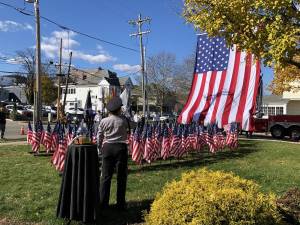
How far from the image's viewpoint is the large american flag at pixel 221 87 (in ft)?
67.2

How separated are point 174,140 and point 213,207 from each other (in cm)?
999

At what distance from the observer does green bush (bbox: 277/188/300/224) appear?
5516 millimetres

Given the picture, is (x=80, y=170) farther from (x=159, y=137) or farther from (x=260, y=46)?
(x=159, y=137)

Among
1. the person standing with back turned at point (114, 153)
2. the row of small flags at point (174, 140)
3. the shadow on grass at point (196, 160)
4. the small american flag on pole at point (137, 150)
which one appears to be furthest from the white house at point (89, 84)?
the person standing with back turned at point (114, 153)

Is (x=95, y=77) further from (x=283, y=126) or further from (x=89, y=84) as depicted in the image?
(x=283, y=126)

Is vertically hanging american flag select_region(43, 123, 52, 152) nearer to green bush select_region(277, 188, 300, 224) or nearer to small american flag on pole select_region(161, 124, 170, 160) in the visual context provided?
small american flag on pole select_region(161, 124, 170, 160)

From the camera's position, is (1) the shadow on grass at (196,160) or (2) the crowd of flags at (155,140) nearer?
(1) the shadow on grass at (196,160)

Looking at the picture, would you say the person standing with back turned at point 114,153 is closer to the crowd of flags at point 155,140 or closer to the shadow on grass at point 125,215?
the shadow on grass at point 125,215

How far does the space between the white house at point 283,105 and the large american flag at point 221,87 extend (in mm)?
27615

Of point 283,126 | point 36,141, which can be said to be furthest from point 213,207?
point 283,126

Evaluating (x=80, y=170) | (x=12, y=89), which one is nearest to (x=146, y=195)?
(x=80, y=170)

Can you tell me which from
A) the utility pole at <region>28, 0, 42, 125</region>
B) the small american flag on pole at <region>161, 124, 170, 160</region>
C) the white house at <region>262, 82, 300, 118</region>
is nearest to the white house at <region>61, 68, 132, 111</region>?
the white house at <region>262, 82, 300, 118</region>

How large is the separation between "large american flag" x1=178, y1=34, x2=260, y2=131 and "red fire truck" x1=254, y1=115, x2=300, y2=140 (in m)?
6.55

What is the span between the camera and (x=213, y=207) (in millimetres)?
4383
